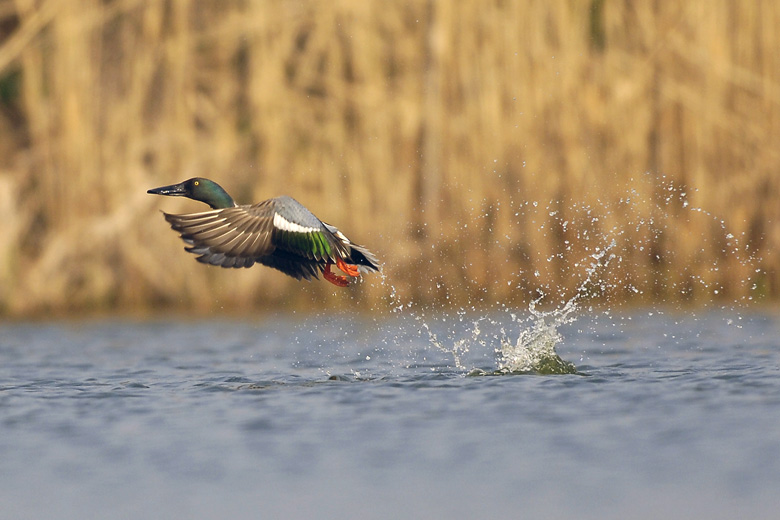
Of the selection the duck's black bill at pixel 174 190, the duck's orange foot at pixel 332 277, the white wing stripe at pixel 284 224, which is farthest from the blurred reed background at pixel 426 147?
the white wing stripe at pixel 284 224

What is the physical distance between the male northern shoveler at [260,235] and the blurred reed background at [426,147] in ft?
12.9

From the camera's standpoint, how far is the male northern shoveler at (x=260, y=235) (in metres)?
6.52

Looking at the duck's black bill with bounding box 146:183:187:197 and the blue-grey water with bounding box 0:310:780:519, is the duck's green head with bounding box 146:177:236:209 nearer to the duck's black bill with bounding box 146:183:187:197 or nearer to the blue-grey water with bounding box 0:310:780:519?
the duck's black bill with bounding box 146:183:187:197

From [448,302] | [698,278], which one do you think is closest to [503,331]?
[448,302]

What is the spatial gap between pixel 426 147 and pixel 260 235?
16.2 ft

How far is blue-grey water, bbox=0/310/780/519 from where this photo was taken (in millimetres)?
4656

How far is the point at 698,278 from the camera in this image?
37.6 ft

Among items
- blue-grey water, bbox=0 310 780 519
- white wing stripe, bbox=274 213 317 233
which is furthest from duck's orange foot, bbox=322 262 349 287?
blue-grey water, bbox=0 310 780 519

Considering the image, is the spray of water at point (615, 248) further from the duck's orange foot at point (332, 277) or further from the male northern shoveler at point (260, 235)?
the male northern shoveler at point (260, 235)

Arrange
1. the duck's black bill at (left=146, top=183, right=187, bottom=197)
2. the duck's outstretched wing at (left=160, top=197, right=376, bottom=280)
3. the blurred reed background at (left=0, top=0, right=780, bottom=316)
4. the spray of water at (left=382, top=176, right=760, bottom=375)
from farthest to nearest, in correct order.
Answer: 1. the blurred reed background at (left=0, top=0, right=780, bottom=316)
2. the spray of water at (left=382, top=176, right=760, bottom=375)
3. the duck's black bill at (left=146, top=183, right=187, bottom=197)
4. the duck's outstretched wing at (left=160, top=197, right=376, bottom=280)

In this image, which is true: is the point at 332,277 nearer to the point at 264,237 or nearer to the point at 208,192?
the point at 264,237

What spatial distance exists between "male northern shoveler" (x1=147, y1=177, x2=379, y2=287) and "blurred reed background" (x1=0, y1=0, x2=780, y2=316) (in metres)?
3.92

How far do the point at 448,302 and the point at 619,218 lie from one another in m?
1.79

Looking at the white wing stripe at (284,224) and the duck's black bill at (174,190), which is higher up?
the duck's black bill at (174,190)
